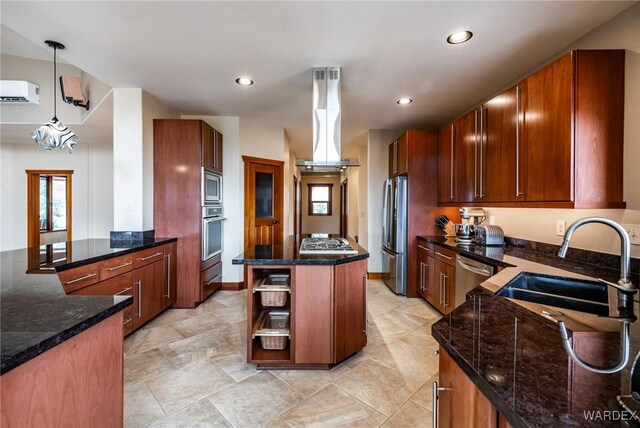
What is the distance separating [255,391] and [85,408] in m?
1.16

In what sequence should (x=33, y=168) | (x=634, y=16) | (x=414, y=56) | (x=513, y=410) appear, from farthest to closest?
1. (x=33, y=168)
2. (x=414, y=56)
3. (x=634, y=16)
4. (x=513, y=410)

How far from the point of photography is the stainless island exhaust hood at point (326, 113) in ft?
8.43

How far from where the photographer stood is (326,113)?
101 inches

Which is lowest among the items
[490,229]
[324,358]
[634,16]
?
[324,358]

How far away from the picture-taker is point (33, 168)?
17.6 feet

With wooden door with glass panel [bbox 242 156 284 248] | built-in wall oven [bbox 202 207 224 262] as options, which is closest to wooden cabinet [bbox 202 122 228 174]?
wooden door with glass panel [bbox 242 156 284 248]

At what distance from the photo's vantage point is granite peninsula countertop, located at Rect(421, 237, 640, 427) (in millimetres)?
495

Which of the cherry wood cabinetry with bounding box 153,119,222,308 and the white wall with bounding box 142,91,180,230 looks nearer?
the white wall with bounding box 142,91,180,230

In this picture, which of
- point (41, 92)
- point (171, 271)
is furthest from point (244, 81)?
point (41, 92)

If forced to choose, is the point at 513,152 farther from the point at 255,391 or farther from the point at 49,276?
the point at 49,276

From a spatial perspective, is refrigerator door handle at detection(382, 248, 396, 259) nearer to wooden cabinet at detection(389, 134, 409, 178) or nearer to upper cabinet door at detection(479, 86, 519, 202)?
wooden cabinet at detection(389, 134, 409, 178)

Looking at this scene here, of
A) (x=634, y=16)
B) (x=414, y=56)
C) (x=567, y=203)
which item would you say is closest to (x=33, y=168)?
(x=414, y=56)

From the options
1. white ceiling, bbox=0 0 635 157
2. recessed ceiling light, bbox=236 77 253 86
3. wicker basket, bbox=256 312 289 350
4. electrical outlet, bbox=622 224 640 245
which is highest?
recessed ceiling light, bbox=236 77 253 86

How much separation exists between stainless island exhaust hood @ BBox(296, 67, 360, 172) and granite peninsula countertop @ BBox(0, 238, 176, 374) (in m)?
1.96
